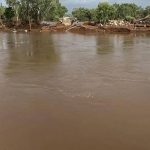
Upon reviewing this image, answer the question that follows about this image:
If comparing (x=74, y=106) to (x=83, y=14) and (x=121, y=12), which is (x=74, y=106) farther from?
(x=121, y=12)

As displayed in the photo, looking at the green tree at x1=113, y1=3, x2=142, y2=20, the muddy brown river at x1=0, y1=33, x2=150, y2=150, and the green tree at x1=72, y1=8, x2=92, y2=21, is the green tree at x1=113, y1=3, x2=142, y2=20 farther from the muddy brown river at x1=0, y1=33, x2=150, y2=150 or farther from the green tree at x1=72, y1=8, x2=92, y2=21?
the muddy brown river at x1=0, y1=33, x2=150, y2=150

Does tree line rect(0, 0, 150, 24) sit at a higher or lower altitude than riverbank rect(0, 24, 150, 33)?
higher

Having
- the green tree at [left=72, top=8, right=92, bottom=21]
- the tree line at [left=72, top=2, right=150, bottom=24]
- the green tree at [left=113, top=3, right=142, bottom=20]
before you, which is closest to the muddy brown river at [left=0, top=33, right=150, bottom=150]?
the tree line at [left=72, top=2, right=150, bottom=24]

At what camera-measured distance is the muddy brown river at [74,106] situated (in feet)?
23.4

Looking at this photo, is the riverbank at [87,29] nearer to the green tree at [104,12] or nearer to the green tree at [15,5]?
the green tree at [15,5]

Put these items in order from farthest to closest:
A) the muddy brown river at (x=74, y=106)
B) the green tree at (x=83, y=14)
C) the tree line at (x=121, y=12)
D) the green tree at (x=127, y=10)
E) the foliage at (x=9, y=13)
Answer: the green tree at (x=127, y=10) → the green tree at (x=83, y=14) → the tree line at (x=121, y=12) → the foliage at (x=9, y=13) → the muddy brown river at (x=74, y=106)

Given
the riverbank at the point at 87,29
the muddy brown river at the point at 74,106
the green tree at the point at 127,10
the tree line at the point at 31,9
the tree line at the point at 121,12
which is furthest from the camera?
the green tree at the point at 127,10

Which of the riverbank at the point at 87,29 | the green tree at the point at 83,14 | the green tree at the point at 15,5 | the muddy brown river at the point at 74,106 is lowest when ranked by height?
the riverbank at the point at 87,29

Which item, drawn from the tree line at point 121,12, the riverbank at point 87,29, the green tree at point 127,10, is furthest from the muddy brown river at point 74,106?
the green tree at point 127,10

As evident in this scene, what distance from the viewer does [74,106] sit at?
9.45 meters

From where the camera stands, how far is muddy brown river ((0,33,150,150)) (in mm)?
7137

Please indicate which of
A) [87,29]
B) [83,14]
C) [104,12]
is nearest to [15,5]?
[87,29]

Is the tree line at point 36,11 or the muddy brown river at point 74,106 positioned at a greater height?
the tree line at point 36,11

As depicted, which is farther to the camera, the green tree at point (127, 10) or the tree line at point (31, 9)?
the green tree at point (127, 10)
